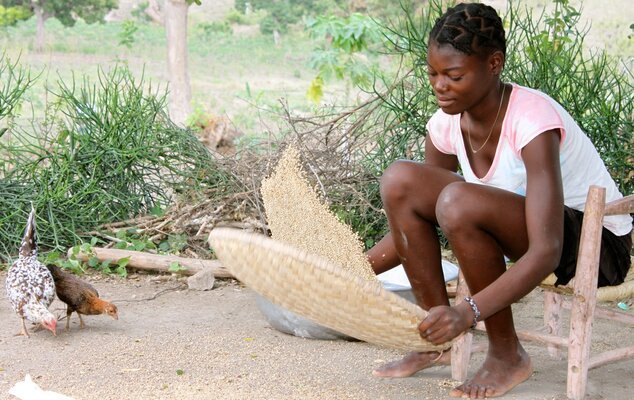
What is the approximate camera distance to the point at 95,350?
3.36m

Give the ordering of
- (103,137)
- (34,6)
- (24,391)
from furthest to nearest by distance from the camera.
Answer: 1. (34,6)
2. (103,137)
3. (24,391)

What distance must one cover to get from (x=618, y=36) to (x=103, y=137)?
838 cm

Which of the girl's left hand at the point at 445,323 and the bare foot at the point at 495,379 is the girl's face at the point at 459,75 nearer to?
the girl's left hand at the point at 445,323

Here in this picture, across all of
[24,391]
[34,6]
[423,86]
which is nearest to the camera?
[24,391]

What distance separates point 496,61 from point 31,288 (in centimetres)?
206

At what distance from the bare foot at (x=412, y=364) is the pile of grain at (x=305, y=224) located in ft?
0.98

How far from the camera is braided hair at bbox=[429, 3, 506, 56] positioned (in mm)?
2410

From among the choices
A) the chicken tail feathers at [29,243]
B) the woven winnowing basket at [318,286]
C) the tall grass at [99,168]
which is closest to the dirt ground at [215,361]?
the chicken tail feathers at [29,243]

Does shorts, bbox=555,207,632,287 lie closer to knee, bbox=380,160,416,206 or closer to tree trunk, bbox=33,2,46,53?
knee, bbox=380,160,416,206

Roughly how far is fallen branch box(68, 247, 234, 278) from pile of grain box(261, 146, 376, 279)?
719mm

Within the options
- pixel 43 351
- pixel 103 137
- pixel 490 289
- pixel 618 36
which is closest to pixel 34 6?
pixel 618 36

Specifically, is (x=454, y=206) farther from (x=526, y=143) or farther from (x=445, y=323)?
(x=445, y=323)

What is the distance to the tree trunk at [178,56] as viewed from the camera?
10.6 metres

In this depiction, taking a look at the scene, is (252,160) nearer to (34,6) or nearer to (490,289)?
(490,289)
